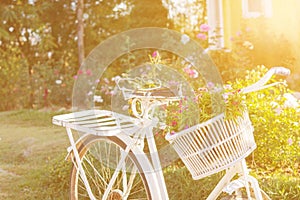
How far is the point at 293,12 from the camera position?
8844 millimetres

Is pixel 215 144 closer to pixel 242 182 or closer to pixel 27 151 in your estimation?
pixel 242 182

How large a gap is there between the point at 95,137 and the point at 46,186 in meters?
2.64

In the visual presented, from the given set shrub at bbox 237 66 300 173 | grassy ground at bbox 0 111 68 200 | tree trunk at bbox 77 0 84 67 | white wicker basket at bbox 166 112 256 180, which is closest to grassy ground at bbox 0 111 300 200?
grassy ground at bbox 0 111 68 200

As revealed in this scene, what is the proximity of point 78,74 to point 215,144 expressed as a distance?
843cm

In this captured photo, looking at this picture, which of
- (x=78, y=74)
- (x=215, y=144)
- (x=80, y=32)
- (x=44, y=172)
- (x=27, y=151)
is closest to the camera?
(x=215, y=144)

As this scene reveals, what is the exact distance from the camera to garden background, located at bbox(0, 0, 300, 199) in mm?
5340

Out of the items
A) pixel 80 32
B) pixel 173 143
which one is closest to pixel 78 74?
pixel 80 32

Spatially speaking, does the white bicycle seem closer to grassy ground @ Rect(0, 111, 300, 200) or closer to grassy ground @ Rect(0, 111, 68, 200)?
grassy ground @ Rect(0, 111, 300, 200)

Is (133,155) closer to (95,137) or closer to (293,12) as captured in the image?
(95,137)

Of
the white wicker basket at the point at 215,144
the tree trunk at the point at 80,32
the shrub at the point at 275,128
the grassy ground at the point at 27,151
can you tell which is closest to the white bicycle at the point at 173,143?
the white wicker basket at the point at 215,144

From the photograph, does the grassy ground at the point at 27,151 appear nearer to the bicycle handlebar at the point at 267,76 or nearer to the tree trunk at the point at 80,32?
the tree trunk at the point at 80,32

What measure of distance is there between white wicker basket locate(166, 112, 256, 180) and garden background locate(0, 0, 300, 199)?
1.54 meters

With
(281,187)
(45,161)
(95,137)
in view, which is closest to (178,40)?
(45,161)

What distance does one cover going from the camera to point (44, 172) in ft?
20.9
